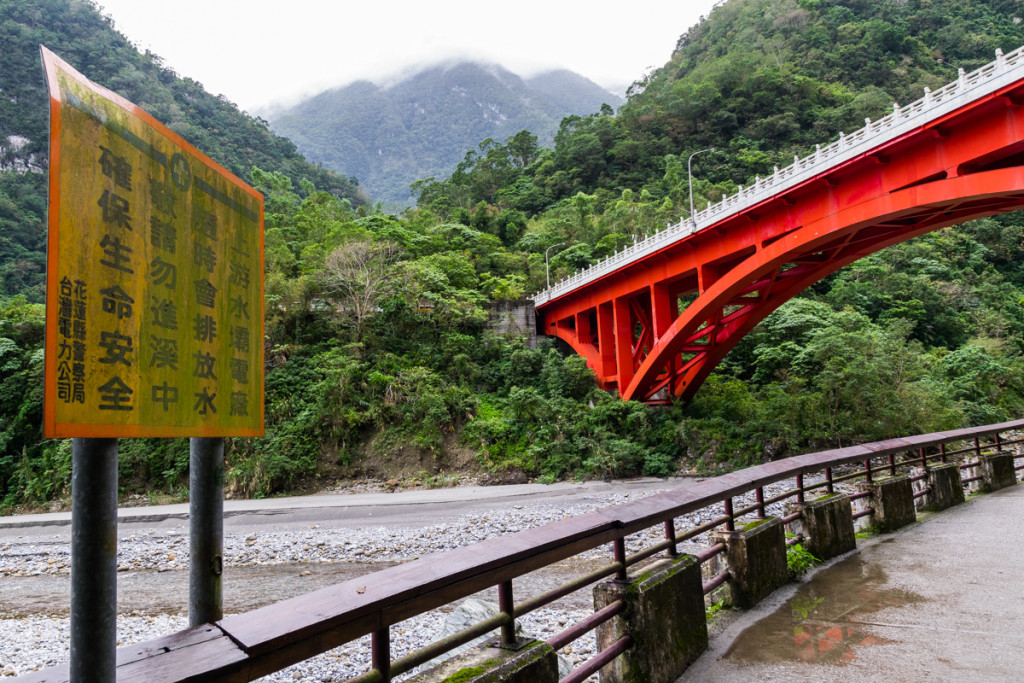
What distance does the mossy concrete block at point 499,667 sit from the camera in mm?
2014

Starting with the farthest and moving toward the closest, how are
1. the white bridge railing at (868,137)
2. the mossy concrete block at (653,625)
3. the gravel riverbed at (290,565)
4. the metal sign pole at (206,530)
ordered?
the white bridge railing at (868,137)
the gravel riverbed at (290,565)
the mossy concrete block at (653,625)
the metal sign pole at (206,530)

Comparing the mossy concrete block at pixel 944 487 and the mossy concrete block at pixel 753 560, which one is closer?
the mossy concrete block at pixel 753 560

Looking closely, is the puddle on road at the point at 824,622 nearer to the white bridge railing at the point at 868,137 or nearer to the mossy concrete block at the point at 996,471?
the mossy concrete block at the point at 996,471

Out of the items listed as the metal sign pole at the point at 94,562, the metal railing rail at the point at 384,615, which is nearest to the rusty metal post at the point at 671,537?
the metal railing rail at the point at 384,615

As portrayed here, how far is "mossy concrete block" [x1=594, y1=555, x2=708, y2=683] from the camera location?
9.71 feet

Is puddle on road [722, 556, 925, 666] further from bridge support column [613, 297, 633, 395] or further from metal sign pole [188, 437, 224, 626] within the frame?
bridge support column [613, 297, 633, 395]

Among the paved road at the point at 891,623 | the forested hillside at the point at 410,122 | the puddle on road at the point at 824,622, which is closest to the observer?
the paved road at the point at 891,623

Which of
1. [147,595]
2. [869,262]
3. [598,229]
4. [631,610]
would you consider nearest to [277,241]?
[598,229]

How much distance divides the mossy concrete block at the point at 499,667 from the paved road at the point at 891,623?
1.38m


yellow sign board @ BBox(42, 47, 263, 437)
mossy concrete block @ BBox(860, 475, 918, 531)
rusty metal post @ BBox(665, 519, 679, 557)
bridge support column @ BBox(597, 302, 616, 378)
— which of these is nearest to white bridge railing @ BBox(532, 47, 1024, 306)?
bridge support column @ BBox(597, 302, 616, 378)

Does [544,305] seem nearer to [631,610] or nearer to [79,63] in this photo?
[631,610]

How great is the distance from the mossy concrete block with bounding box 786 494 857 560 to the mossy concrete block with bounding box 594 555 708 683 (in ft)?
8.12

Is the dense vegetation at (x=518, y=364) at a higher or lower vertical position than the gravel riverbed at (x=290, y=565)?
higher

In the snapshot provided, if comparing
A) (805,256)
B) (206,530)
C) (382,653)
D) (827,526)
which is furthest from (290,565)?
(805,256)
